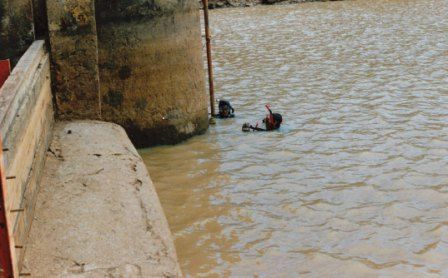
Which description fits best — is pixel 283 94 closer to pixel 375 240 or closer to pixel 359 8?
pixel 375 240

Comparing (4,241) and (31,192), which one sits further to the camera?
(31,192)


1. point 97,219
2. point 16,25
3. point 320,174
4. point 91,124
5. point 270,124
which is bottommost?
point 320,174

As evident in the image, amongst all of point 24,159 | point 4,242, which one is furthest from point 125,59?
point 4,242

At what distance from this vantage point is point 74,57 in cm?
765

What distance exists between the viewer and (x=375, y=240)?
20.2 feet

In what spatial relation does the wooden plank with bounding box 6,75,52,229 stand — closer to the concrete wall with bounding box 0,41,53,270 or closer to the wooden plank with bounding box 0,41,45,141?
the concrete wall with bounding box 0,41,53,270

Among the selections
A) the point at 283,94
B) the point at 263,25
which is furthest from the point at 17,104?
the point at 263,25

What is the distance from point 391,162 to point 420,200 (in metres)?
1.26

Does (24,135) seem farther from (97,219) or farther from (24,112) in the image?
(97,219)

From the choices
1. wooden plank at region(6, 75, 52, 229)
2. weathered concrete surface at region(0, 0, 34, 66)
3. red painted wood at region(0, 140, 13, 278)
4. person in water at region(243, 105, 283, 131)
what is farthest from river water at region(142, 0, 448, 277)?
red painted wood at region(0, 140, 13, 278)

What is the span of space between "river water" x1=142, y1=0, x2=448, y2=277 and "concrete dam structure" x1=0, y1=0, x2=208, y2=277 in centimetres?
73

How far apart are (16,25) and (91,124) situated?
1.34m

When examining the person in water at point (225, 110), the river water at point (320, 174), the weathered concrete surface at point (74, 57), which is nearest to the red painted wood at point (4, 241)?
the river water at point (320, 174)

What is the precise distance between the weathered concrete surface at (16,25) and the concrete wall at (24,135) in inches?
20.0
